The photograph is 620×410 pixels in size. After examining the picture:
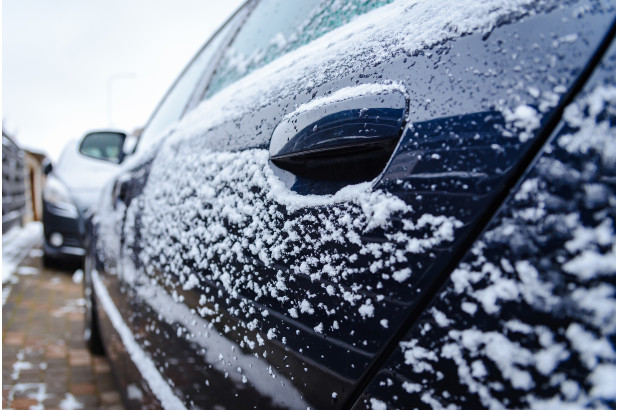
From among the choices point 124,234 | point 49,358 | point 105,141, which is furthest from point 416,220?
point 49,358

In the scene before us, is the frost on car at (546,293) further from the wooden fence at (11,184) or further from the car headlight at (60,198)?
the wooden fence at (11,184)

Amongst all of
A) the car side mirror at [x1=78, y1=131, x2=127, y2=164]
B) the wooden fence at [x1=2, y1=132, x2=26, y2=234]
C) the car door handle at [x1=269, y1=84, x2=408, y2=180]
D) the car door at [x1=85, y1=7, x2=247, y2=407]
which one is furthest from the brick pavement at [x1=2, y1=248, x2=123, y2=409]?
the wooden fence at [x1=2, y1=132, x2=26, y2=234]

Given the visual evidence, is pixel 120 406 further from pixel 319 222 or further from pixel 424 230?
pixel 424 230

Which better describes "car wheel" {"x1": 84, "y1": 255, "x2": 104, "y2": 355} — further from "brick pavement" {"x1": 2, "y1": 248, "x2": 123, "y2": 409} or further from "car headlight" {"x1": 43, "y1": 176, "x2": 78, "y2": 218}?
"car headlight" {"x1": 43, "y1": 176, "x2": 78, "y2": 218}

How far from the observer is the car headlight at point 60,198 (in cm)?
452

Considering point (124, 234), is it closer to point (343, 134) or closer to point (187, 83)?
point (187, 83)

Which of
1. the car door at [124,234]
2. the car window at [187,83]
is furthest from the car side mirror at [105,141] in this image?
the car door at [124,234]

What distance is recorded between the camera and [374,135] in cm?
52

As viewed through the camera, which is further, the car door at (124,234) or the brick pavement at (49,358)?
the brick pavement at (49,358)

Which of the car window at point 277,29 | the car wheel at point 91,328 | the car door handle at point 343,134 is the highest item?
the car window at point 277,29

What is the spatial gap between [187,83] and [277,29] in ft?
3.28

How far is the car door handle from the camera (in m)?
0.52

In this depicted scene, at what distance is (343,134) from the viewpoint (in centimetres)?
56

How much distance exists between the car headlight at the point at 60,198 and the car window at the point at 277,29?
387 cm
